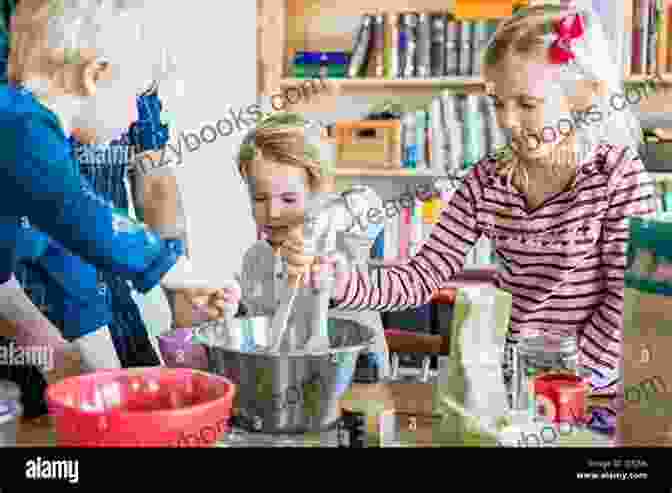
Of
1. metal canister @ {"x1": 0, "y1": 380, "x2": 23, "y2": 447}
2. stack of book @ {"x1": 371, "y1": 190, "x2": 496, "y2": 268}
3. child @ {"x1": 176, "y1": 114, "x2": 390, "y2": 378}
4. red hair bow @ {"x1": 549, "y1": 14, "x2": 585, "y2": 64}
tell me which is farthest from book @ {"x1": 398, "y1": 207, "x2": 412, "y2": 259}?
metal canister @ {"x1": 0, "y1": 380, "x2": 23, "y2": 447}

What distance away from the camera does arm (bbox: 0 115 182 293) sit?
0.69 meters

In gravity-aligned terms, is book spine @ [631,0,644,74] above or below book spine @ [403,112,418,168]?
above

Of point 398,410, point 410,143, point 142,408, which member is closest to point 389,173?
point 410,143

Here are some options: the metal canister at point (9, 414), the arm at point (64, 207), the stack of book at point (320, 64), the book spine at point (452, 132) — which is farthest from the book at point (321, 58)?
the metal canister at point (9, 414)

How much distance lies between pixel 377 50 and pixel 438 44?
6 cm

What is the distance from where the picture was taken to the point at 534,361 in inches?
31.1

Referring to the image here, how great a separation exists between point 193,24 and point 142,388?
329mm

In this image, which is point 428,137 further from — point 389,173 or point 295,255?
point 295,255

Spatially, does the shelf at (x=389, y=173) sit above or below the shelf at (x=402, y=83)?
below

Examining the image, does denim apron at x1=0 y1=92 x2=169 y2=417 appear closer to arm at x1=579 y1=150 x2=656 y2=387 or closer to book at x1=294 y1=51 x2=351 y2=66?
book at x1=294 y1=51 x2=351 y2=66

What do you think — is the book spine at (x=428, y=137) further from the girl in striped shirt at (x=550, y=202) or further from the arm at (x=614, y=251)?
the arm at (x=614, y=251)

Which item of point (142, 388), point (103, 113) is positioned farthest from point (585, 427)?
point (103, 113)

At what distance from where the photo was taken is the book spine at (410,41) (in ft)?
2.68

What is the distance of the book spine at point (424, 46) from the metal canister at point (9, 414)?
465mm
